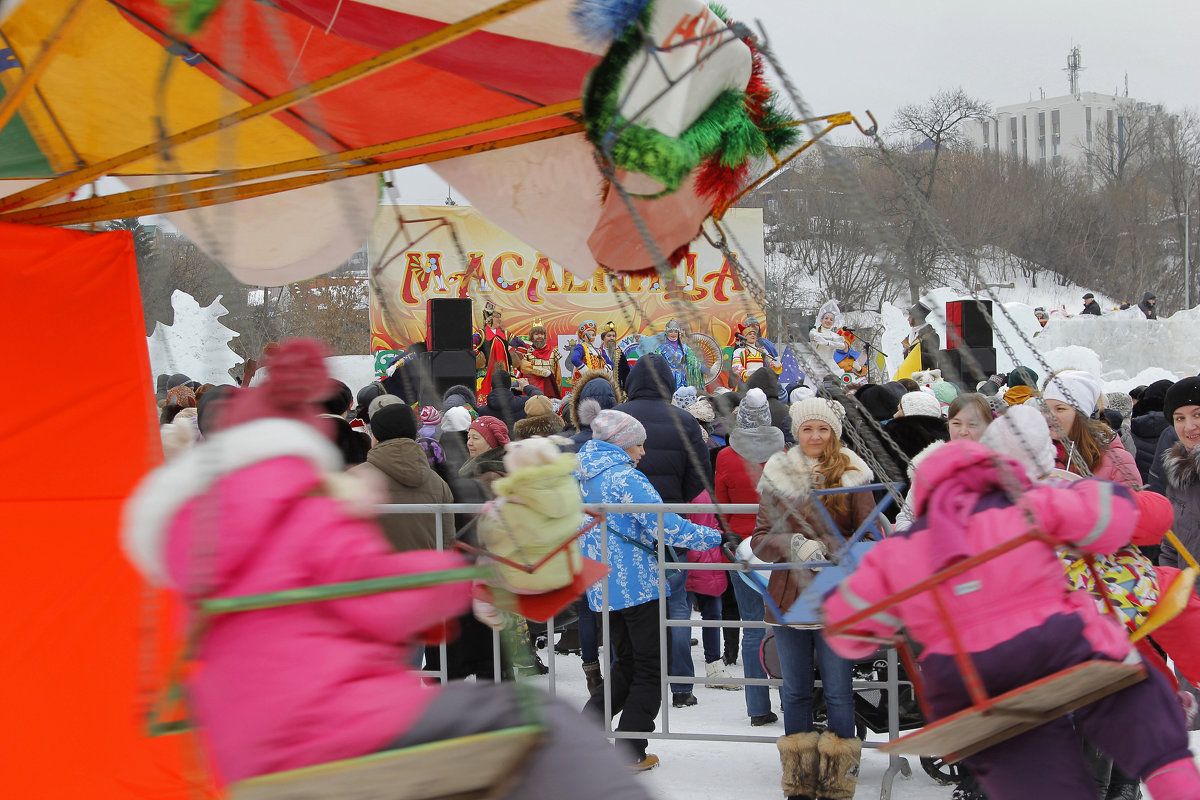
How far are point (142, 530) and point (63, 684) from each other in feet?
6.12

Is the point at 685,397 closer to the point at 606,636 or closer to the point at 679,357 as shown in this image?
the point at 606,636

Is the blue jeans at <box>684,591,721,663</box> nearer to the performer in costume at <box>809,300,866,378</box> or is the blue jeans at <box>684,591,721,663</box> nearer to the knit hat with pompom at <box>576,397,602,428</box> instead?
the knit hat with pompom at <box>576,397,602,428</box>

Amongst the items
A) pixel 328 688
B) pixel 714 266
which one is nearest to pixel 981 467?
pixel 328 688

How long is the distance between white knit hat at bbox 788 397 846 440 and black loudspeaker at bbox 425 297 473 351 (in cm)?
704

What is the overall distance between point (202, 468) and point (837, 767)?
339cm

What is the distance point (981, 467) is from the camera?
2.78 meters

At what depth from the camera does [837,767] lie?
4.41 meters

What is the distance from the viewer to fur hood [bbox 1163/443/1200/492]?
15.6ft

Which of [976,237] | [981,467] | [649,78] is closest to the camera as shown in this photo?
[981,467]

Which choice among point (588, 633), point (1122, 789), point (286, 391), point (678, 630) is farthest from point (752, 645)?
point (286, 391)

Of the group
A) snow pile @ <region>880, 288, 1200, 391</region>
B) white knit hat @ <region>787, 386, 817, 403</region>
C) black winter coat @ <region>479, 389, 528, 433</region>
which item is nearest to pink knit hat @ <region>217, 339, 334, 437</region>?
black winter coat @ <region>479, 389, 528, 433</region>

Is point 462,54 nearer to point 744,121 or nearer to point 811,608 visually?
point 744,121

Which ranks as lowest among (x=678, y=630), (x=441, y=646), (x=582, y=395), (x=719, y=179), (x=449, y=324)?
(x=678, y=630)

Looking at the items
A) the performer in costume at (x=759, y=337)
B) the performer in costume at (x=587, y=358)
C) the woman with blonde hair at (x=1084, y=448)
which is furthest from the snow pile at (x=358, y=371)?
the woman with blonde hair at (x=1084, y=448)
